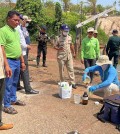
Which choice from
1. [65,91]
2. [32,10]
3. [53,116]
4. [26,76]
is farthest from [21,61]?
[32,10]

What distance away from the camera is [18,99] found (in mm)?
6605

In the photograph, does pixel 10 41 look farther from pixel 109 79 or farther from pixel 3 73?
pixel 109 79

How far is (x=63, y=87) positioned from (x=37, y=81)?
6.78 ft

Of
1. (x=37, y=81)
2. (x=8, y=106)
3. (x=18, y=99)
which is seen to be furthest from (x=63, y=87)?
(x=37, y=81)

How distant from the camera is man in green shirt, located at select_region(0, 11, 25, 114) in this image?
17.0ft

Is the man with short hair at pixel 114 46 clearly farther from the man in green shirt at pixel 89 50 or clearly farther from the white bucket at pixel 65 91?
the white bucket at pixel 65 91

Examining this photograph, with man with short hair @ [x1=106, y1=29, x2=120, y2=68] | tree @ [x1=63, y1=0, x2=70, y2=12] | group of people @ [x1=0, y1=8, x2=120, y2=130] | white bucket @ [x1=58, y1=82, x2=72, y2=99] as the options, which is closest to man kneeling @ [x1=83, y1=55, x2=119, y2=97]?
group of people @ [x1=0, y1=8, x2=120, y2=130]

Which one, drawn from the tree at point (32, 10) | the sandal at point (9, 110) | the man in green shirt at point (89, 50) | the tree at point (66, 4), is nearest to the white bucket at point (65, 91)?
the sandal at point (9, 110)

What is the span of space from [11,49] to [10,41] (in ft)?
0.64

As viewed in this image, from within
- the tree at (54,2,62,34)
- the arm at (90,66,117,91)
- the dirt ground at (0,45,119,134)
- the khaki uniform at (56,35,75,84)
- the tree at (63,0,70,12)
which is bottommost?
the dirt ground at (0,45,119,134)

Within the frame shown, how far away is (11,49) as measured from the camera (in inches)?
213

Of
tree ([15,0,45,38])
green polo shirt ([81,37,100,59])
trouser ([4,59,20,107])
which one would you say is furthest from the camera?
tree ([15,0,45,38])

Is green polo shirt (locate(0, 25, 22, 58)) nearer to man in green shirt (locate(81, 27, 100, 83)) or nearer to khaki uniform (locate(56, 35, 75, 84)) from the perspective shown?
khaki uniform (locate(56, 35, 75, 84))

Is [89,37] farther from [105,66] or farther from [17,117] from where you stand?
[17,117]
